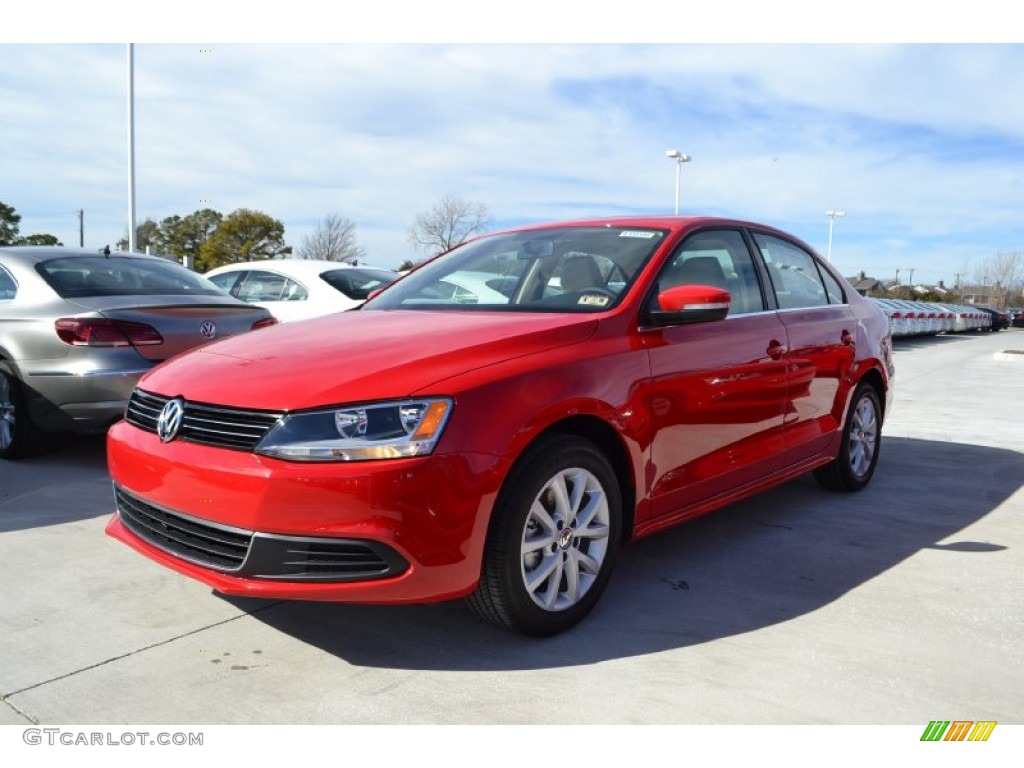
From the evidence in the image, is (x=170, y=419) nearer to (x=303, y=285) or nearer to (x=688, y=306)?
(x=688, y=306)

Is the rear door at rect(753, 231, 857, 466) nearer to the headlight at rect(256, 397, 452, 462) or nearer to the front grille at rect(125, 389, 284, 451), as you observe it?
the headlight at rect(256, 397, 452, 462)

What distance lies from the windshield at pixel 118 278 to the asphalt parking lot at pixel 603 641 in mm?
1653

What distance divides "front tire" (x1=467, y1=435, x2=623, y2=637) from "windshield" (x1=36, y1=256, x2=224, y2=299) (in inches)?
153

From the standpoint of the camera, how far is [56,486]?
5.19m

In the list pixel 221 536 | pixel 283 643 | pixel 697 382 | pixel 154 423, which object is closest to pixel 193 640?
pixel 283 643

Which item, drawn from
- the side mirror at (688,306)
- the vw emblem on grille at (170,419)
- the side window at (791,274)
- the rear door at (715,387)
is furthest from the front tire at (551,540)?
the side window at (791,274)

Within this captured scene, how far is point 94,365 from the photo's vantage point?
534cm

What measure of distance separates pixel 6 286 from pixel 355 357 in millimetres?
4005

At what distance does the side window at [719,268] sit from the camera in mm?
3873

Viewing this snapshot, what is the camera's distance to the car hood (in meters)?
2.82

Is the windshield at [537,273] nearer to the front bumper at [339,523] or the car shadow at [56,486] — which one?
the front bumper at [339,523]

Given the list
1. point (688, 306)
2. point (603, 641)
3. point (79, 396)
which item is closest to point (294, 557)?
point (603, 641)

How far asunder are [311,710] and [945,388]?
11445 mm

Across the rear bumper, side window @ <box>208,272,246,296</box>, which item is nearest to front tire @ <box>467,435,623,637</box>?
the rear bumper
